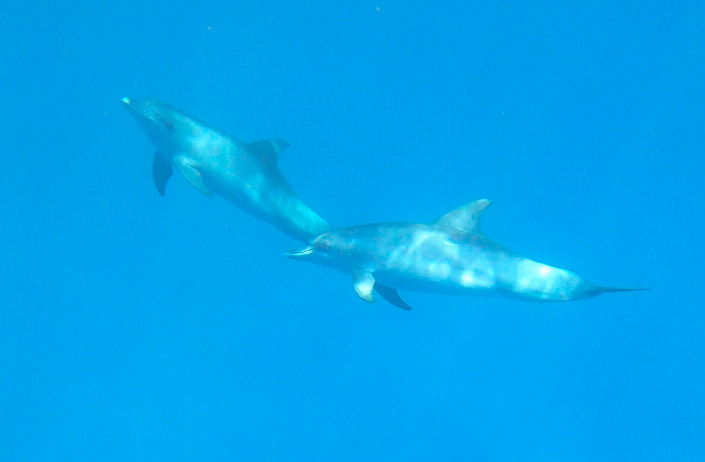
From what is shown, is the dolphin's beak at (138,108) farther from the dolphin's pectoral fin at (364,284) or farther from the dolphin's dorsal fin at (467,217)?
the dolphin's dorsal fin at (467,217)

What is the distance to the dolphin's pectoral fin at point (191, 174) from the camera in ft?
30.6

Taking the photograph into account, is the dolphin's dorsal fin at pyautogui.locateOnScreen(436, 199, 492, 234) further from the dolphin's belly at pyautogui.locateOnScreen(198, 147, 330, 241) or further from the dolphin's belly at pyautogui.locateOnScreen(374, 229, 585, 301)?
the dolphin's belly at pyautogui.locateOnScreen(198, 147, 330, 241)

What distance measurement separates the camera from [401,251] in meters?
8.74

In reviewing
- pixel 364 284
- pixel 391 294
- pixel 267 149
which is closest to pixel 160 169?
pixel 267 149

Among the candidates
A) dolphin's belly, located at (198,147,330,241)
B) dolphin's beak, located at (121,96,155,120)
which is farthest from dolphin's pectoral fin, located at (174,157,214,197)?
dolphin's beak, located at (121,96,155,120)

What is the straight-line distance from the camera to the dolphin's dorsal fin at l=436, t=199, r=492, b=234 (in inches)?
340

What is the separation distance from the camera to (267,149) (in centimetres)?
963

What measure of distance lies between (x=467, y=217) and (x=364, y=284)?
1881mm

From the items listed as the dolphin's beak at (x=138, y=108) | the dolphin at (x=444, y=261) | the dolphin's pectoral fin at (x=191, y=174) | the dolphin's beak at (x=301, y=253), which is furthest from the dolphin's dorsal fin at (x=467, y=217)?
the dolphin's beak at (x=138, y=108)

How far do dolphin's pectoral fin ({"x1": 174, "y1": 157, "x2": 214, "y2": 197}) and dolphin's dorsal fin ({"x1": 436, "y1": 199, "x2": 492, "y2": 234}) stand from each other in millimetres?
3912

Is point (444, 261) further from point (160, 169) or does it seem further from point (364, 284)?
point (160, 169)

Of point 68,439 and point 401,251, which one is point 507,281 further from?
point 68,439

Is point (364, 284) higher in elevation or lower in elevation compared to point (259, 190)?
lower

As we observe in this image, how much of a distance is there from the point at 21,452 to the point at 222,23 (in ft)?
50.2
